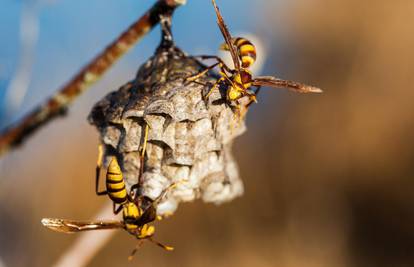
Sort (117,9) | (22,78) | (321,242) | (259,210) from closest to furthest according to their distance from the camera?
(22,78), (117,9), (321,242), (259,210)

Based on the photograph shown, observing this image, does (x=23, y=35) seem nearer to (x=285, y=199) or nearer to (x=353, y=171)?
(x=285, y=199)

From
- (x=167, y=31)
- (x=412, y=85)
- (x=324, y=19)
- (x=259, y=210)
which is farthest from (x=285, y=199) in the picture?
(x=167, y=31)

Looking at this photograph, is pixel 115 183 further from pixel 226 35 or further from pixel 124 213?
pixel 226 35

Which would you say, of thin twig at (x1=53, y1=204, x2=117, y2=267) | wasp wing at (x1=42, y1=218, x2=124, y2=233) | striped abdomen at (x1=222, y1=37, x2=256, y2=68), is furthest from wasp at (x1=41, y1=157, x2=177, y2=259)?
striped abdomen at (x1=222, y1=37, x2=256, y2=68)

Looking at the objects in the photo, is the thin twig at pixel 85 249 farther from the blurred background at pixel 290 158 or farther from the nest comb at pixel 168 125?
the blurred background at pixel 290 158

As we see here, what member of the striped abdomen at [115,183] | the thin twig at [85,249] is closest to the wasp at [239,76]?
the striped abdomen at [115,183]
